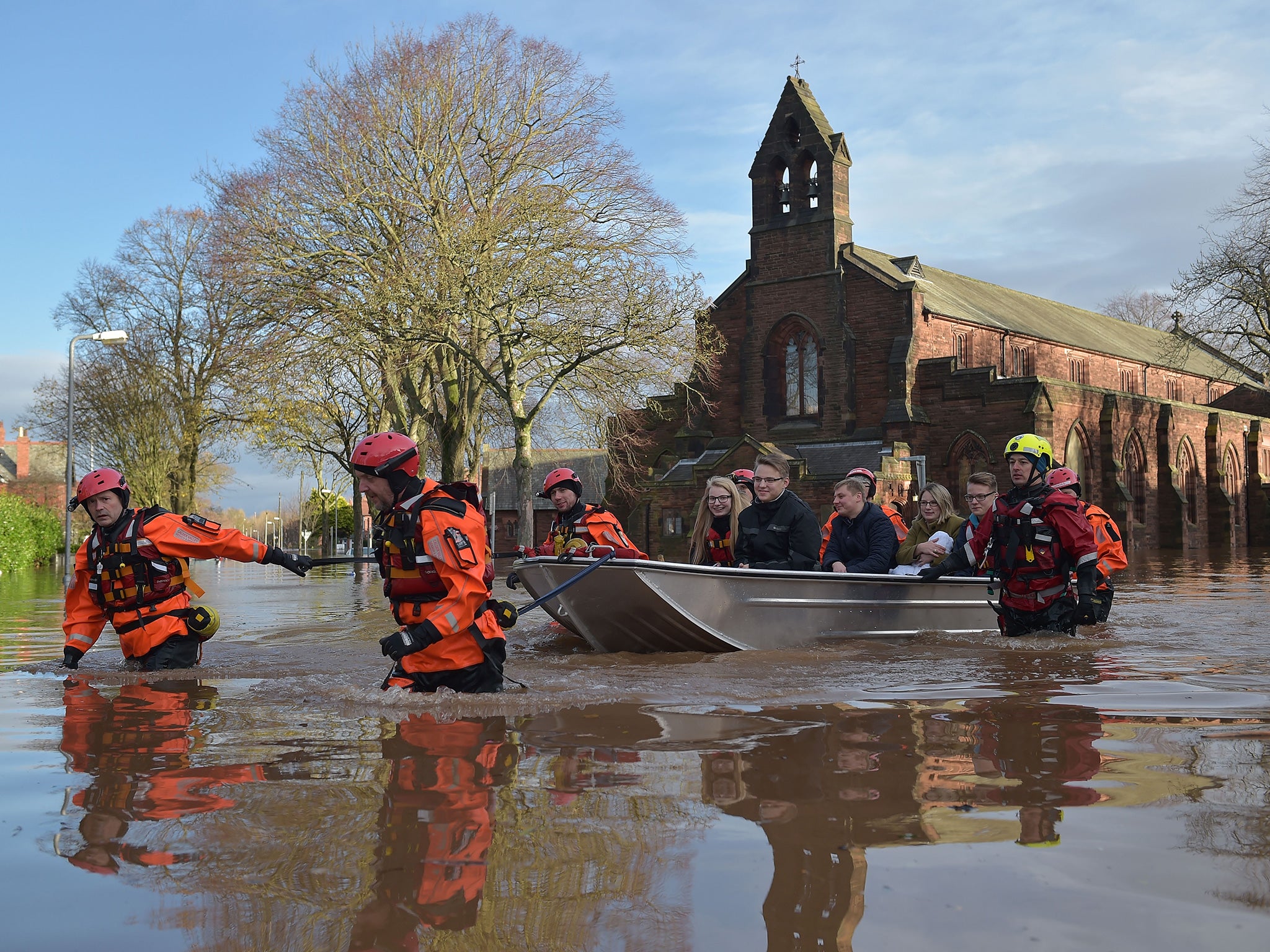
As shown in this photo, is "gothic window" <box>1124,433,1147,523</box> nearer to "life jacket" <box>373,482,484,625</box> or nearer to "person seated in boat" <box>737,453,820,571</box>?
"person seated in boat" <box>737,453,820,571</box>

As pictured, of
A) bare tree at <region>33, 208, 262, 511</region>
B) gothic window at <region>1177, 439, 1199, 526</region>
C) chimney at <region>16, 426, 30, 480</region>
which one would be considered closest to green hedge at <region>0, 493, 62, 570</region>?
bare tree at <region>33, 208, 262, 511</region>

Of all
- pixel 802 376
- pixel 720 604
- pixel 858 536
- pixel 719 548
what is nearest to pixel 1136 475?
pixel 802 376

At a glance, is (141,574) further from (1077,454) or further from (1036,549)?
(1077,454)

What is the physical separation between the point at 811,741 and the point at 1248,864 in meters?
2.28

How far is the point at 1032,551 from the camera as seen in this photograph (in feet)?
Answer: 30.5

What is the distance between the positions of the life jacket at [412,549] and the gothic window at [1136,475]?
45633mm

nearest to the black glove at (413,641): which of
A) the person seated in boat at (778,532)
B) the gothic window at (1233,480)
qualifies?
the person seated in boat at (778,532)

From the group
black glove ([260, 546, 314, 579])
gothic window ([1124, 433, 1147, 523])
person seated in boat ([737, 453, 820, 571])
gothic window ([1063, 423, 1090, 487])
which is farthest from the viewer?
gothic window ([1124, 433, 1147, 523])

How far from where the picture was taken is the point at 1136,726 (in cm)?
583

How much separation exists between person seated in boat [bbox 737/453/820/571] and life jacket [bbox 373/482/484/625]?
428cm

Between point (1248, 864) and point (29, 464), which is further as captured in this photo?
point (29, 464)

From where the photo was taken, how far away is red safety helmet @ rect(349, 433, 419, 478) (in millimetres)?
6168

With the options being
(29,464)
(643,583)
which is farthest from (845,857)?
(29,464)

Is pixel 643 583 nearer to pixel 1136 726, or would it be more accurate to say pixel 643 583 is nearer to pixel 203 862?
pixel 1136 726
